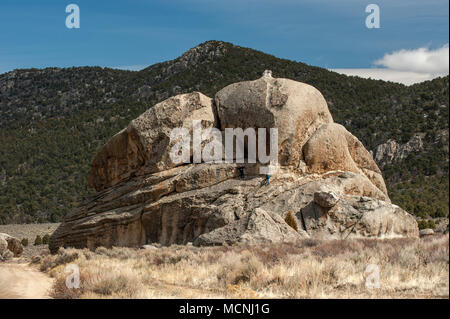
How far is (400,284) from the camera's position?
997 centimetres

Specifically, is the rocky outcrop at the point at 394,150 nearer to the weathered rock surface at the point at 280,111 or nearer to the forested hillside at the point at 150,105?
the forested hillside at the point at 150,105

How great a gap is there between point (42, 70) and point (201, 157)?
104338 millimetres

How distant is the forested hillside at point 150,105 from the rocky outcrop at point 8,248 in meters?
33.7

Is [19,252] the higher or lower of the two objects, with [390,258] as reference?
lower

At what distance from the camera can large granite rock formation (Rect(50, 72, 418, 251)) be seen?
23141 millimetres

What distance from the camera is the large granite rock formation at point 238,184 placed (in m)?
23.1

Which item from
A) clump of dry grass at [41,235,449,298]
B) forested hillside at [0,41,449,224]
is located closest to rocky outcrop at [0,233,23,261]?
clump of dry grass at [41,235,449,298]

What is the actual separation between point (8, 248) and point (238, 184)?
18.4 m

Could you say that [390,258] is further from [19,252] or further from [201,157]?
[19,252]
